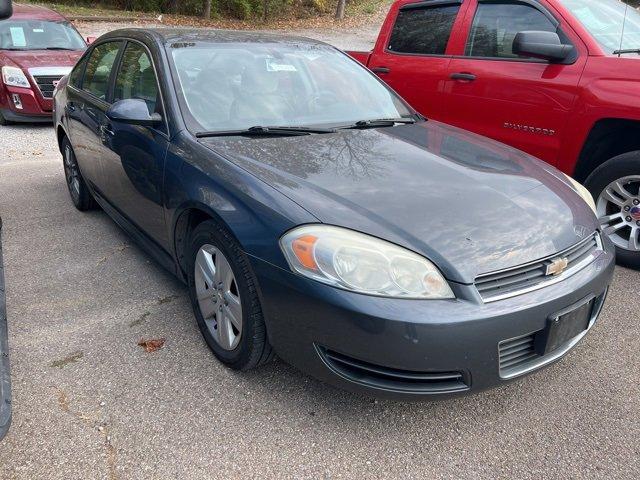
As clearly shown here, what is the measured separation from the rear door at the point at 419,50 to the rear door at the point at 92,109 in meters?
2.39

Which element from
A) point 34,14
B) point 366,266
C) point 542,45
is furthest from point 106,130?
point 34,14

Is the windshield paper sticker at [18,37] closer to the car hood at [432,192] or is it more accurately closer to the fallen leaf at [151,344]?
the car hood at [432,192]

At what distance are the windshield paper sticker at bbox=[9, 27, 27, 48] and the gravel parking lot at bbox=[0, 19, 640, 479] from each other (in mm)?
6615

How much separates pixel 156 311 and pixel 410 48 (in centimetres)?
333

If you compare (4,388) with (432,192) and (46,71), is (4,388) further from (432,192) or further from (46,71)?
(46,71)

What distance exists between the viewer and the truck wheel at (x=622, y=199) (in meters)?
3.58

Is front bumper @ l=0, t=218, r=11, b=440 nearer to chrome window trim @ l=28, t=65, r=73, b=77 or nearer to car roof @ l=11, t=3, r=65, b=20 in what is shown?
chrome window trim @ l=28, t=65, r=73, b=77

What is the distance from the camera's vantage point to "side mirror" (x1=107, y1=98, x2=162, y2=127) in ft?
9.39

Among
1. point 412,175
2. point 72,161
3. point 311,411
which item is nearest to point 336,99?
point 412,175

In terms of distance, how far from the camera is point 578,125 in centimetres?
371

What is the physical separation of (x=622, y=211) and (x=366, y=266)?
257cm

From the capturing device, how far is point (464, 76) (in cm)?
433

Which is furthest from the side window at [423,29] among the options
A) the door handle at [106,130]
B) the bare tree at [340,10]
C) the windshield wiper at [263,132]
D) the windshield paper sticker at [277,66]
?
the bare tree at [340,10]

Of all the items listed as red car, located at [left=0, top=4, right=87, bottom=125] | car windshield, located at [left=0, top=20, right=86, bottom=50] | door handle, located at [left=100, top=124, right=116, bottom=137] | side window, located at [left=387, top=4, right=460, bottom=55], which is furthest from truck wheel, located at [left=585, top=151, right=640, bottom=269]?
car windshield, located at [left=0, top=20, right=86, bottom=50]
